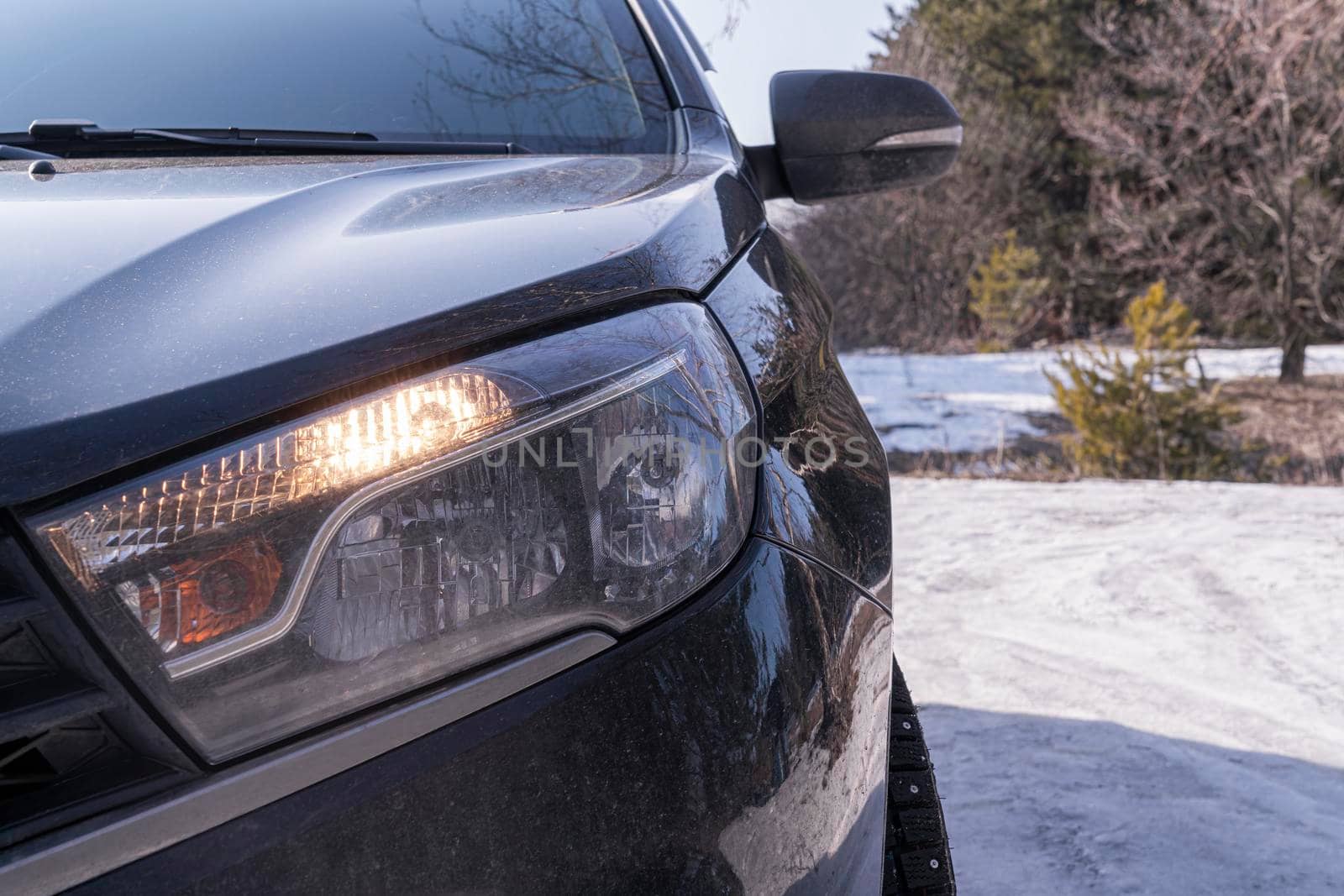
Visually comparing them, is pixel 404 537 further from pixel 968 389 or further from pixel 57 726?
pixel 968 389

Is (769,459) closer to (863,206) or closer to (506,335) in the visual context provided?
(506,335)

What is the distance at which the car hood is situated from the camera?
64cm

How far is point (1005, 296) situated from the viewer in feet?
59.6

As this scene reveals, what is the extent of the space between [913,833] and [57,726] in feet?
2.85

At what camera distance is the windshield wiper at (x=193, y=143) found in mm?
1419

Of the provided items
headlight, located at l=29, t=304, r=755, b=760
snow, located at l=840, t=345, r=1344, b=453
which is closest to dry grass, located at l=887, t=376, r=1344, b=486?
snow, located at l=840, t=345, r=1344, b=453

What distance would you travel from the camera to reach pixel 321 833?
1.98 ft

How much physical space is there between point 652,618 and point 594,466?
0.12m

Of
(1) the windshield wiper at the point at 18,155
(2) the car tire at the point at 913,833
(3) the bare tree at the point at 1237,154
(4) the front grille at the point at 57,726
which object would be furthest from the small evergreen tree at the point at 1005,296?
(4) the front grille at the point at 57,726

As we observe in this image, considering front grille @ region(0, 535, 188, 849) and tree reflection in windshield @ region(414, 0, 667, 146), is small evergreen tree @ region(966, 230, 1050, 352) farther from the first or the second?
front grille @ region(0, 535, 188, 849)

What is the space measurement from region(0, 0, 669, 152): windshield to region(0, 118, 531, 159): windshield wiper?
0.08 meters

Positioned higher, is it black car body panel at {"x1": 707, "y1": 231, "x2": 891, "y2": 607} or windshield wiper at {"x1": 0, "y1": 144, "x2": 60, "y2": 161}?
windshield wiper at {"x1": 0, "y1": 144, "x2": 60, "y2": 161}

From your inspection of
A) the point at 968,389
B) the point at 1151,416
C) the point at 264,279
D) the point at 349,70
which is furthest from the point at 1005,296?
the point at 264,279

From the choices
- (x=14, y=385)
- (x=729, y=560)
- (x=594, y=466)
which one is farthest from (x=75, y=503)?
(x=729, y=560)
